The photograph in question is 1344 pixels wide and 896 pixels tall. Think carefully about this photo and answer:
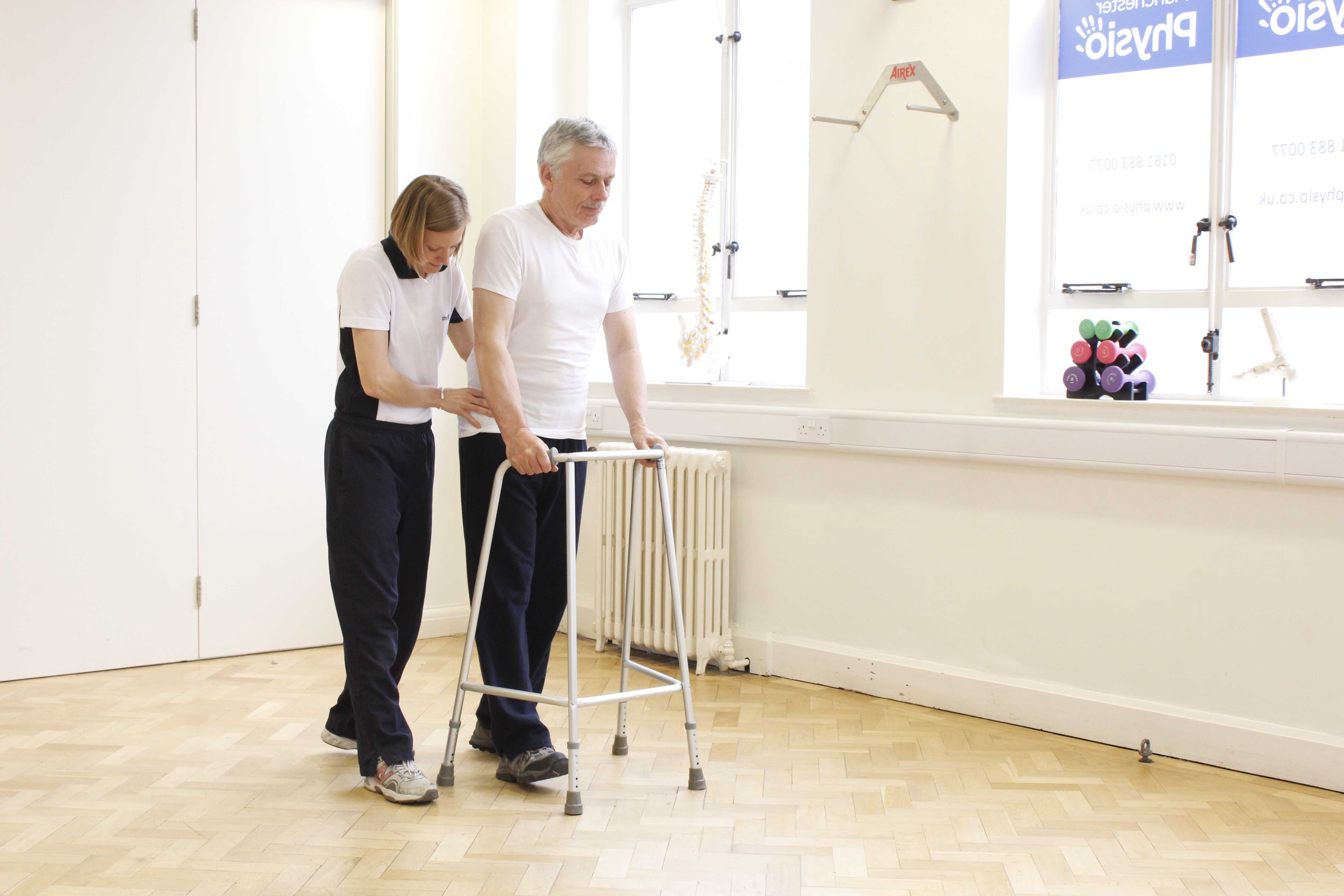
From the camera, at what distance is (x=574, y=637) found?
2773 millimetres

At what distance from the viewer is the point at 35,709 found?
3.68 metres

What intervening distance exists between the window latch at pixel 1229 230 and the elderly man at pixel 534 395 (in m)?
1.69

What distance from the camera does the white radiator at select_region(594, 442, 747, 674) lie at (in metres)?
4.23

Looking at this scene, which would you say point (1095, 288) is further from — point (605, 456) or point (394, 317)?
point (394, 317)

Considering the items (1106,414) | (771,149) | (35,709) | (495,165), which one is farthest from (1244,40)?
(35,709)

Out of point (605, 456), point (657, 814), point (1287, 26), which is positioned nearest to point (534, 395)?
point (605, 456)

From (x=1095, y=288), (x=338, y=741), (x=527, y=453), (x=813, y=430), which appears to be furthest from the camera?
(x=813, y=430)

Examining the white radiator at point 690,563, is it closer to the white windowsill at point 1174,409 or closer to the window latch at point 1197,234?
the white windowsill at point 1174,409

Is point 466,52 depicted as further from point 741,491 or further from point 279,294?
point 741,491

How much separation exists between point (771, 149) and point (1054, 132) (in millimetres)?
1163

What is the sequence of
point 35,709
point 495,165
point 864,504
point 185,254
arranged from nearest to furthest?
1. point 35,709
2. point 864,504
3. point 185,254
4. point 495,165

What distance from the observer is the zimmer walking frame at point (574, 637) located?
9.17 ft

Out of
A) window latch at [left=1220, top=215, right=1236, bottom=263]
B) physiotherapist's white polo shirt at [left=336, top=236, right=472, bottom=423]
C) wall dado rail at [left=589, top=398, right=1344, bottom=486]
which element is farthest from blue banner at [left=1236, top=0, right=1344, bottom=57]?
physiotherapist's white polo shirt at [left=336, top=236, right=472, bottom=423]

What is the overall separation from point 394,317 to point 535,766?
113cm
